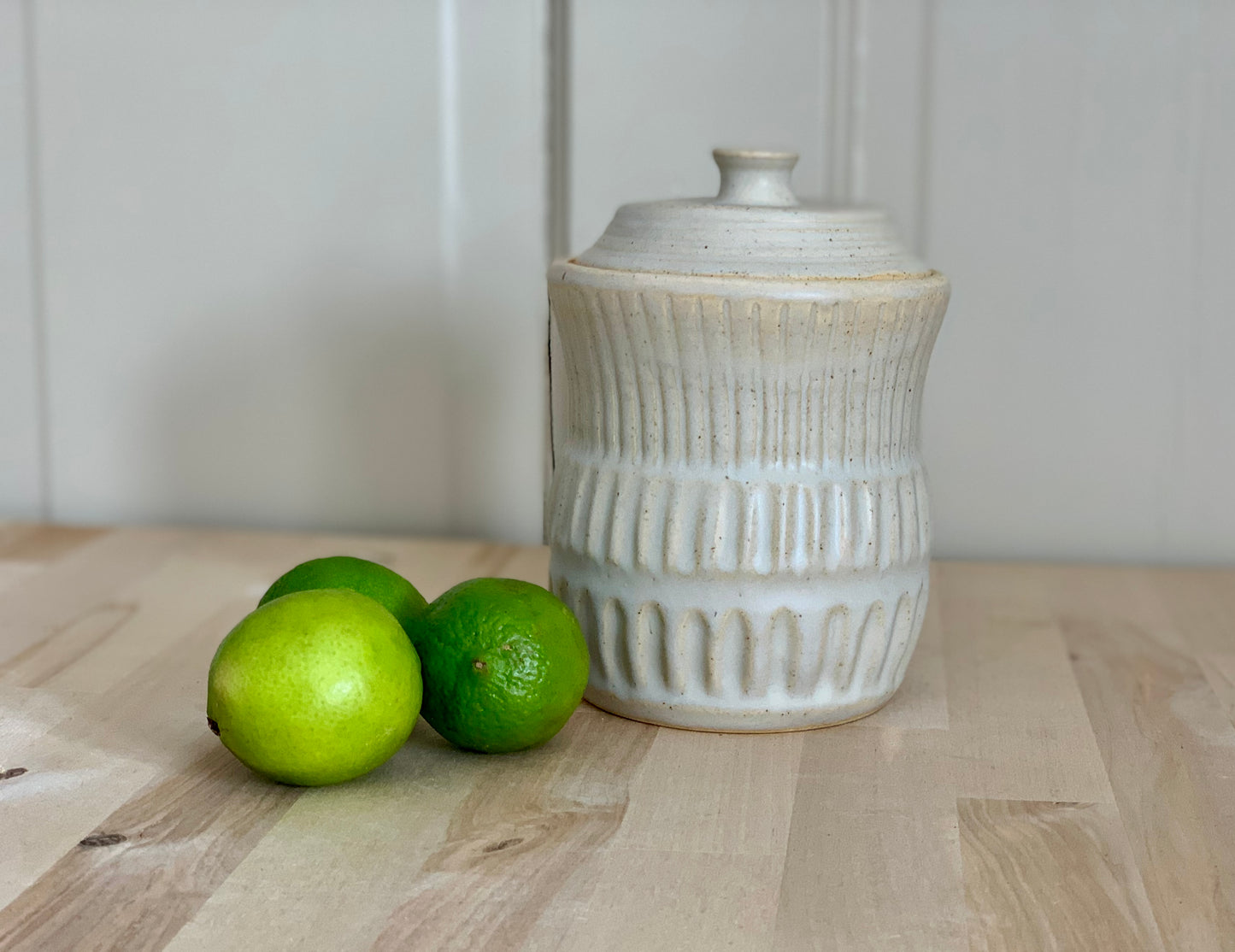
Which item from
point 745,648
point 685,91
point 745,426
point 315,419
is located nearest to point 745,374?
point 745,426

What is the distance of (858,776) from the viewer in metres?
0.65

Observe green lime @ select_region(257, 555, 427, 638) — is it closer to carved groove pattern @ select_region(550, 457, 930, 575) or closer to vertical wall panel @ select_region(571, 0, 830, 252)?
carved groove pattern @ select_region(550, 457, 930, 575)

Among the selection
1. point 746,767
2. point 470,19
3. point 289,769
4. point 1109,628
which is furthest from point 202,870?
point 470,19

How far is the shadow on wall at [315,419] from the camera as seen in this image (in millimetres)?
1085

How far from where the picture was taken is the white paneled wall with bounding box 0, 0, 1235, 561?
100 cm

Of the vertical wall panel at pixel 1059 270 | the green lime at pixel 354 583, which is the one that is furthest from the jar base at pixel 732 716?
the vertical wall panel at pixel 1059 270

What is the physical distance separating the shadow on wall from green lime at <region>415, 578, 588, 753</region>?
454mm

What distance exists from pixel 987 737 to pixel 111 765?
43 centimetres

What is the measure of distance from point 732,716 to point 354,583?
0.66 feet

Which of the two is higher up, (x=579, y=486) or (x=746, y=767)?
(x=579, y=486)

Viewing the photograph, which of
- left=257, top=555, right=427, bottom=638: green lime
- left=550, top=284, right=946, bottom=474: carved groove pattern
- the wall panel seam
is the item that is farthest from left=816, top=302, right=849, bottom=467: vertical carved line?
the wall panel seam

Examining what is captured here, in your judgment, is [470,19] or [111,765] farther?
[470,19]

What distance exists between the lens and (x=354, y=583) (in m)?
0.69

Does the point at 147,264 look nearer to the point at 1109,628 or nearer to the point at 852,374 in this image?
the point at 852,374
